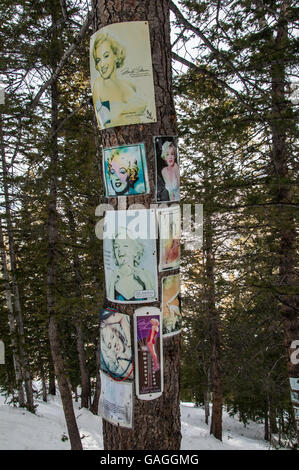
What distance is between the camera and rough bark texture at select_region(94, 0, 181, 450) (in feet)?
5.78

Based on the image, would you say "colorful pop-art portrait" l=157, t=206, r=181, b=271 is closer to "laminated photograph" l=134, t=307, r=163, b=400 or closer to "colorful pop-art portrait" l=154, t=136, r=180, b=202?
"colorful pop-art portrait" l=154, t=136, r=180, b=202

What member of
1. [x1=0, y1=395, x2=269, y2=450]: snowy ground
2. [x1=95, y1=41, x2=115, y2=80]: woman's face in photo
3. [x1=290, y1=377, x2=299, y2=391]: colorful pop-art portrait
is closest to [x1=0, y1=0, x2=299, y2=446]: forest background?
[x1=290, y1=377, x2=299, y2=391]: colorful pop-art portrait

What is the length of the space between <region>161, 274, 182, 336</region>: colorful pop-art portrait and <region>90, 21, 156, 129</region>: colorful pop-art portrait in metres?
0.90

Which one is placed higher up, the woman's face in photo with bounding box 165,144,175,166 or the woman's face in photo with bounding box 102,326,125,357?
the woman's face in photo with bounding box 165,144,175,166

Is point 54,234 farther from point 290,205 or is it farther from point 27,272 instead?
point 290,205

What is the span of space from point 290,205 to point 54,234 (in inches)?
190

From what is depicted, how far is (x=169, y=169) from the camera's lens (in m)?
1.84

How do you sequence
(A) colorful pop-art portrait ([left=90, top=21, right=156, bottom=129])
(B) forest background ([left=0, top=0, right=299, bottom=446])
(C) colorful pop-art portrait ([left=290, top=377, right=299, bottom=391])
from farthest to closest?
(C) colorful pop-art portrait ([left=290, top=377, right=299, bottom=391]) < (B) forest background ([left=0, top=0, right=299, bottom=446]) < (A) colorful pop-art portrait ([left=90, top=21, right=156, bottom=129])

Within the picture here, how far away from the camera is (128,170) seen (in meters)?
1.79

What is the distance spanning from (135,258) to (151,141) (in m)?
0.64

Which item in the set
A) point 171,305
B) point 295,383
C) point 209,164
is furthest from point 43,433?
point 171,305

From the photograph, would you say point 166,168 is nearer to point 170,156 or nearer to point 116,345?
point 170,156

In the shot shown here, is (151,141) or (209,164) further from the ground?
(209,164)

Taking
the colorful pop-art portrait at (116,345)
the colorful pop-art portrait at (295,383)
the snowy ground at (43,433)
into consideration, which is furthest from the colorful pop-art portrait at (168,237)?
the snowy ground at (43,433)
